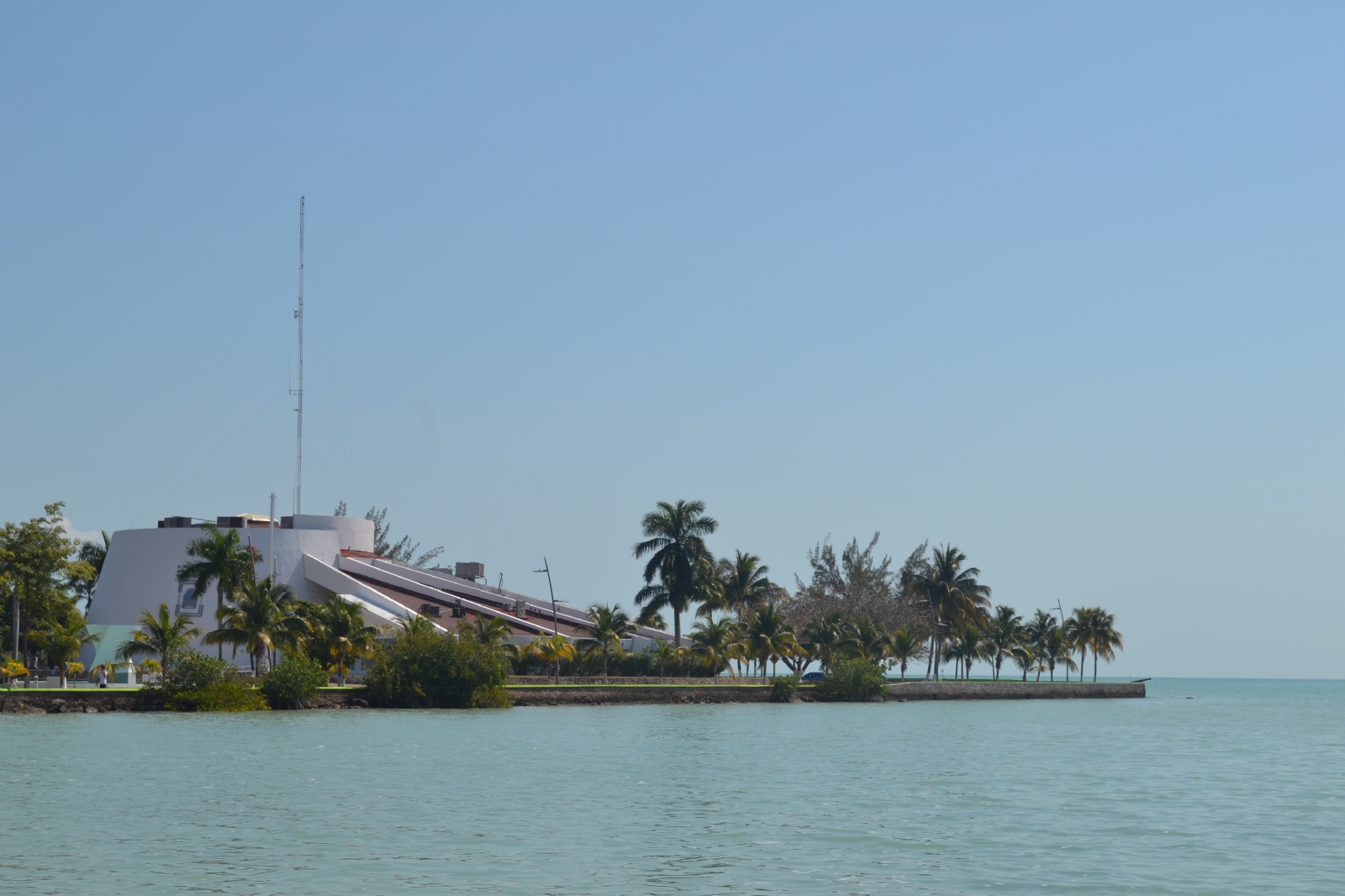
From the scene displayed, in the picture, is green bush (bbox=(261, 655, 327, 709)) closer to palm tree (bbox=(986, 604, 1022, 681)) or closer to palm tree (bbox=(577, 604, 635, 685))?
palm tree (bbox=(577, 604, 635, 685))

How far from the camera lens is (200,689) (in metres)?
58.1

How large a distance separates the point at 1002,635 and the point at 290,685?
240ft

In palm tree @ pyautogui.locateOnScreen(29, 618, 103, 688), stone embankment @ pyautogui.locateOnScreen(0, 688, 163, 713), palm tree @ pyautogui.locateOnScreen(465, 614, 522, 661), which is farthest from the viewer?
palm tree @ pyautogui.locateOnScreen(465, 614, 522, 661)

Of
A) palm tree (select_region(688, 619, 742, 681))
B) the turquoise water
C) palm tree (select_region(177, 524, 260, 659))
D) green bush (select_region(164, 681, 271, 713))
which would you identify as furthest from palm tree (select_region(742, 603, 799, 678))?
green bush (select_region(164, 681, 271, 713))

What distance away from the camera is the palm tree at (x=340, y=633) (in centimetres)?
6594

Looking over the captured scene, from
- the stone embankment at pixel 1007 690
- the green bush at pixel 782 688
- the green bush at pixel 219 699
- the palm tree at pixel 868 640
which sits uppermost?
the palm tree at pixel 868 640

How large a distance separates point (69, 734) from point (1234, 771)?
114 ft

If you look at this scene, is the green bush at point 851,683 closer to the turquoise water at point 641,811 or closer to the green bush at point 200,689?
the turquoise water at point 641,811

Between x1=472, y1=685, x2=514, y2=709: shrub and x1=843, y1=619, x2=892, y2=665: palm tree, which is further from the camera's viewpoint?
x1=843, y1=619, x2=892, y2=665: palm tree

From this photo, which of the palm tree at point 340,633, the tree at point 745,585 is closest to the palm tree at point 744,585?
the tree at point 745,585

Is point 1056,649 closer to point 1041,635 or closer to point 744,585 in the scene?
point 1041,635

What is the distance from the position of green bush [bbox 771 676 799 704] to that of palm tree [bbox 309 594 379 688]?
24.0 meters

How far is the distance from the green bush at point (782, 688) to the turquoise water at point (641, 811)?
2755 centimetres

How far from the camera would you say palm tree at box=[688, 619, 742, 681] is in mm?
83188
